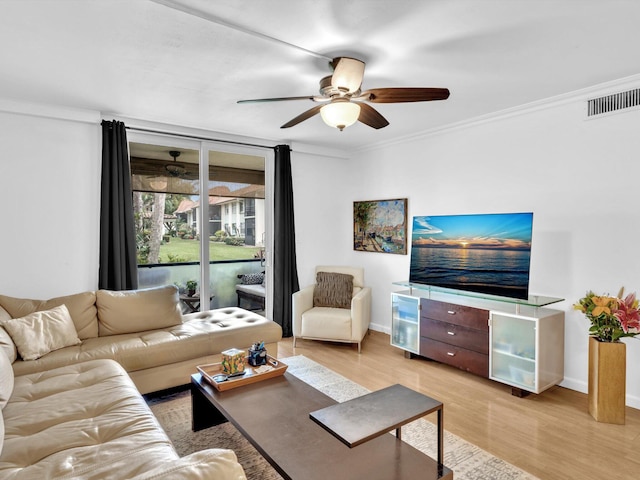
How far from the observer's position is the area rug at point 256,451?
2113mm

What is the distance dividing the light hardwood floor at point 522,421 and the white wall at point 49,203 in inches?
106

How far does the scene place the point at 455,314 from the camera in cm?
352

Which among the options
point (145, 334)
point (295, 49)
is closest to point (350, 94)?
point (295, 49)

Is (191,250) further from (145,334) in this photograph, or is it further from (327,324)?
(327,324)

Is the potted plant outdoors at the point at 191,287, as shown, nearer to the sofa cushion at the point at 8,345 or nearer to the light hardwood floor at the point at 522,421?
the light hardwood floor at the point at 522,421

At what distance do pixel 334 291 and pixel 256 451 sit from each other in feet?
8.15

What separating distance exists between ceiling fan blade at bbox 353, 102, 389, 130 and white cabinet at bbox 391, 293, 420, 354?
6.29 ft

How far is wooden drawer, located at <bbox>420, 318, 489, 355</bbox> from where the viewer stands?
10.9ft

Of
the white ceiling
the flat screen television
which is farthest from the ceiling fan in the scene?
the flat screen television

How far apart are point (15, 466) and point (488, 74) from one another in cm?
353

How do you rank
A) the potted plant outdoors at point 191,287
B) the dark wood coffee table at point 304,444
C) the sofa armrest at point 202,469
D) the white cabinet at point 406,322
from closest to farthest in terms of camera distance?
the sofa armrest at point 202,469 → the dark wood coffee table at point 304,444 → the white cabinet at point 406,322 → the potted plant outdoors at point 191,287

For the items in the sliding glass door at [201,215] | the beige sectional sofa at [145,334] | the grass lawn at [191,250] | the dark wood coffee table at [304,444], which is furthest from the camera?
the grass lawn at [191,250]

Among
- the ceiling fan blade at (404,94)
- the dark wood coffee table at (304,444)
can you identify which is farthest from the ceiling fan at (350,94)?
the dark wood coffee table at (304,444)

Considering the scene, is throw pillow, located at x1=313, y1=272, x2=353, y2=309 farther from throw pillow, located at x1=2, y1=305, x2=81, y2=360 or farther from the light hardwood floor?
throw pillow, located at x1=2, y1=305, x2=81, y2=360
